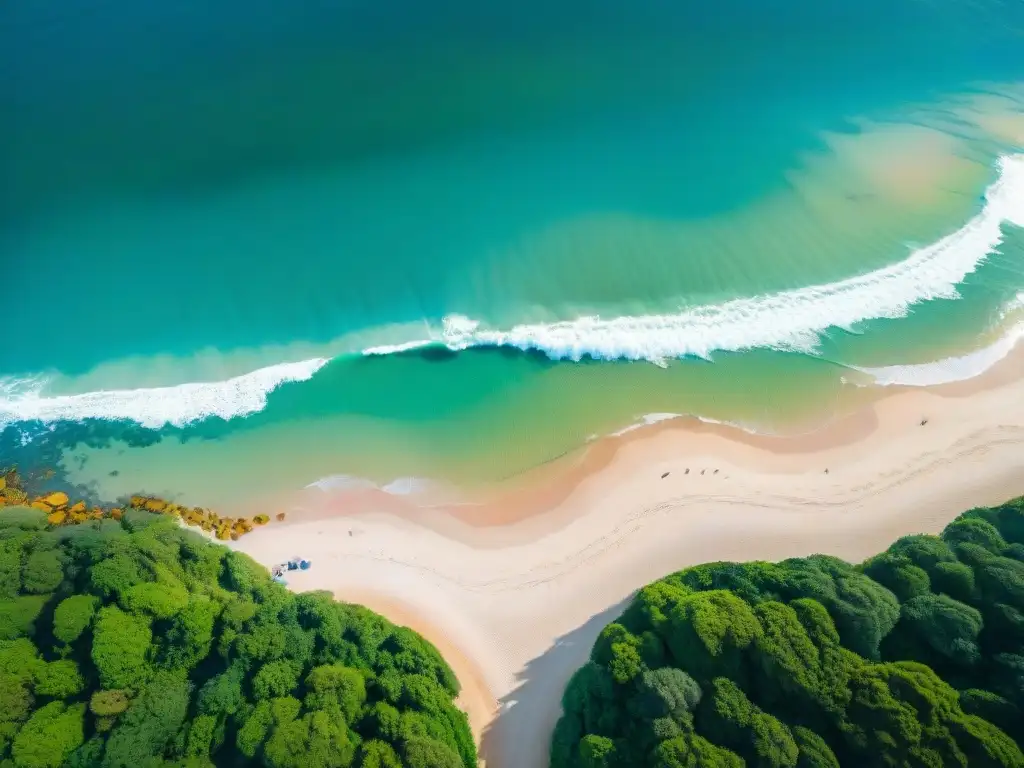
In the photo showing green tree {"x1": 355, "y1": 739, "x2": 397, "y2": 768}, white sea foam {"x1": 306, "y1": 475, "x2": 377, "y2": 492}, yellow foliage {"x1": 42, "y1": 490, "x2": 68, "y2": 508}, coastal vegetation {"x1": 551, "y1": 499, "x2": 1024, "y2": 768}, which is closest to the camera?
coastal vegetation {"x1": 551, "y1": 499, "x2": 1024, "y2": 768}

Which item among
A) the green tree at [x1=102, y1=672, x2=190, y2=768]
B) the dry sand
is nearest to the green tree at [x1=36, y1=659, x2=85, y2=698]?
the green tree at [x1=102, y1=672, x2=190, y2=768]

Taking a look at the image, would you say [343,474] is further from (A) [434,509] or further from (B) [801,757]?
(B) [801,757]

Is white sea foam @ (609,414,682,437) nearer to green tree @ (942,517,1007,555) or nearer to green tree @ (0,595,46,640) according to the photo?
green tree @ (942,517,1007,555)

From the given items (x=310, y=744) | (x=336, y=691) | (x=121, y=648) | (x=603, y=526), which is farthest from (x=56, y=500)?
(x=603, y=526)

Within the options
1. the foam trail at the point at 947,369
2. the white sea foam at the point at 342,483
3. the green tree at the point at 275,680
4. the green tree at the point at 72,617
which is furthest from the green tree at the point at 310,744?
the foam trail at the point at 947,369

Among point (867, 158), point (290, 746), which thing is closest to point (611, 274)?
point (867, 158)

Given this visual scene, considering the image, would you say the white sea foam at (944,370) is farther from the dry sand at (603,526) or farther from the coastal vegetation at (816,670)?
the coastal vegetation at (816,670)
